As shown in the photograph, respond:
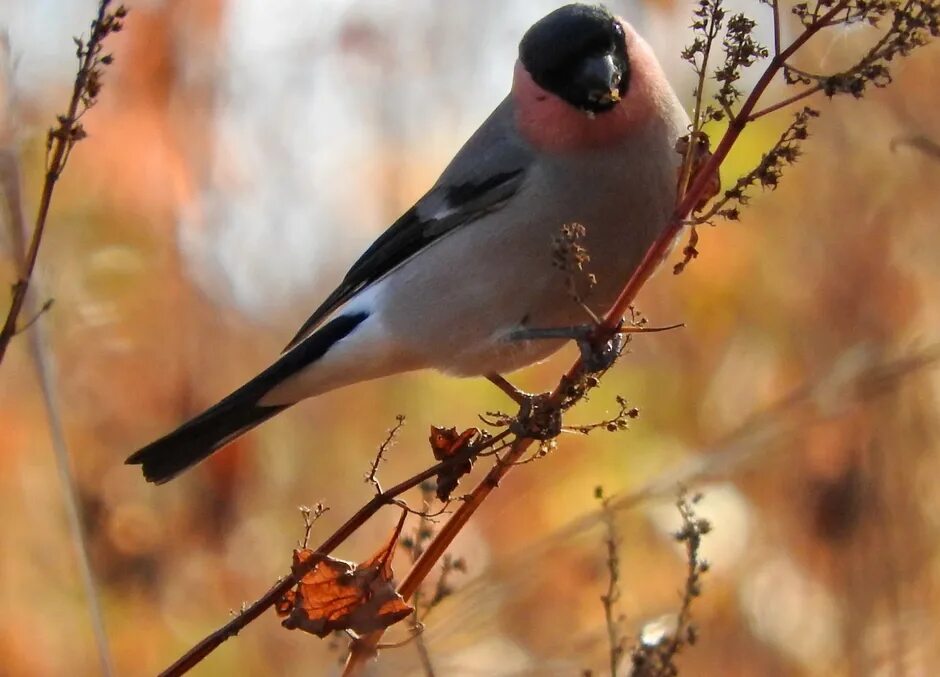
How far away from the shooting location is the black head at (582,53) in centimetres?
234

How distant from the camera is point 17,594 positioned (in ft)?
8.68

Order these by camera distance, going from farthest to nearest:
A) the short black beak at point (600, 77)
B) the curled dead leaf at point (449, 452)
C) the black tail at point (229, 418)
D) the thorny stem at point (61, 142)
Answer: the black tail at point (229, 418), the short black beak at point (600, 77), the curled dead leaf at point (449, 452), the thorny stem at point (61, 142)

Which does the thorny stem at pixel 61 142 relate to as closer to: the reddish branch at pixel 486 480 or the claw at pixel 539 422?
the reddish branch at pixel 486 480

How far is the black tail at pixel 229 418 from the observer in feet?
7.91

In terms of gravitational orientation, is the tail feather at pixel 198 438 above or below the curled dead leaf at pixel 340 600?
above

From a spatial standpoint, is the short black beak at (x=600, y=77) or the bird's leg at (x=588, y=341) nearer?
the bird's leg at (x=588, y=341)

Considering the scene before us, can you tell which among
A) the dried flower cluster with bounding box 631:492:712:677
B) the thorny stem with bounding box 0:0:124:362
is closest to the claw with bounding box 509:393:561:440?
the dried flower cluster with bounding box 631:492:712:677

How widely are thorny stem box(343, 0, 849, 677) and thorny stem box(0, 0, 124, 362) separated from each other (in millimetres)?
474

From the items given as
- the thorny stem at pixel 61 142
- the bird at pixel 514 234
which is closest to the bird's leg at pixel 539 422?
the bird at pixel 514 234

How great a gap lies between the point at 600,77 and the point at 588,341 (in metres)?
0.90

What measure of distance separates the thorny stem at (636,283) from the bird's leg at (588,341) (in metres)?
0.03

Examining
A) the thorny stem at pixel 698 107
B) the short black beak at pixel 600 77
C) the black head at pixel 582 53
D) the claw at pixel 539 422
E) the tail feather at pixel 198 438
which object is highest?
the black head at pixel 582 53

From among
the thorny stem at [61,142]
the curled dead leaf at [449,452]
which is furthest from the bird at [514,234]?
the thorny stem at [61,142]

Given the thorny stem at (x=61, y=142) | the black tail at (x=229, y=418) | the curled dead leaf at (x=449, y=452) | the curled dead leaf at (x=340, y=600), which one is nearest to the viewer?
the thorny stem at (x=61, y=142)
